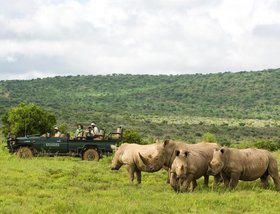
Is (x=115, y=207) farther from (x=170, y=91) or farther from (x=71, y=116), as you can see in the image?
(x=170, y=91)

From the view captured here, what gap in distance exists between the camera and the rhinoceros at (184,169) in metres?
15.7

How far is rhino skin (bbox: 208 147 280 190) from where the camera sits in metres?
16.3

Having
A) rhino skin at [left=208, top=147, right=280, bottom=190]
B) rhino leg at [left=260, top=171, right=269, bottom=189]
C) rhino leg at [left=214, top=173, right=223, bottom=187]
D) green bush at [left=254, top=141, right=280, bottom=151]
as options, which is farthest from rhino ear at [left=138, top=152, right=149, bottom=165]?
green bush at [left=254, top=141, right=280, bottom=151]

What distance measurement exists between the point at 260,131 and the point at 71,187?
5479cm

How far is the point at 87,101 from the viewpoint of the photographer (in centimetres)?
11812

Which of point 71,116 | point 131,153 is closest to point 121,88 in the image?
point 71,116

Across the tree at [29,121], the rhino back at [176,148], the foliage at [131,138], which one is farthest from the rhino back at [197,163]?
the tree at [29,121]

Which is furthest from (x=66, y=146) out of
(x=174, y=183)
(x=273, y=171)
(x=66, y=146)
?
(x=273, y=171)

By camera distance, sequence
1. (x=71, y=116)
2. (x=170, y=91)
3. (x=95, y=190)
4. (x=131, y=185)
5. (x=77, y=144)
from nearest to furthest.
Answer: (x=95, y=190) → (x=131, y=185) → (x=77, y=144) → (x=71, y=116) → (x=170, y=91)

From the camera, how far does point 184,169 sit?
15.7 m

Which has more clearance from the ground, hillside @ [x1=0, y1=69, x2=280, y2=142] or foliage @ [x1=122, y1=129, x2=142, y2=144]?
hillside @ [x1=0, y1=69, x2=280, y2=142]

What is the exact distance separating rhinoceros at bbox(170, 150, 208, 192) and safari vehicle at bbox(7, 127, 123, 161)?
11107 millimetres

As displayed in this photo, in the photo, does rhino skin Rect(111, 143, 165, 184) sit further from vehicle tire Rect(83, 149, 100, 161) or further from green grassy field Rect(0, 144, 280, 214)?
vehicle tire Rect(83, 149, 100, 161)

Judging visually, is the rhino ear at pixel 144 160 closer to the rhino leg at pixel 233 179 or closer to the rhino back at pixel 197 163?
the rhino back at pixel 197 163
